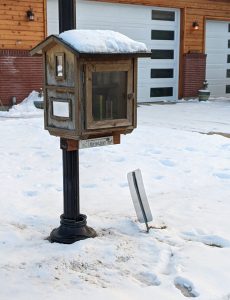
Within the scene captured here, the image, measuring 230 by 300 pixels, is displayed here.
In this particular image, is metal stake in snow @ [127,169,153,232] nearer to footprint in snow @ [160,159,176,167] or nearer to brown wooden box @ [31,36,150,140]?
brown wooden box @ [31,36,150,140]

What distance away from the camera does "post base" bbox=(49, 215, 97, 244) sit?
3920 millimetres

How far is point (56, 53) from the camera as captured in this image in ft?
12.1

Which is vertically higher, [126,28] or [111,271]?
[126,28]

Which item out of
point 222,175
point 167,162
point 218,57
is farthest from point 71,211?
point 218,57

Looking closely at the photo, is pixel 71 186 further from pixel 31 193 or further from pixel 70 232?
pixel 31 193

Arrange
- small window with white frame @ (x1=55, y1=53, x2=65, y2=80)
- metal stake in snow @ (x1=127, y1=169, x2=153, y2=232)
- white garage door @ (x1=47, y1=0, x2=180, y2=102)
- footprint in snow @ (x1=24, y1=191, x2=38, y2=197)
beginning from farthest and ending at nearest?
white garage door @ (x1=47, y1=0, x2=180, y2=102), footprint in snow @ (x1=24, y1=191, x2=38, y2=197), metal stake in snow @ (x1=127, y1=169, x2=153, y2=232), small window with white frame @ (x1=55, y1=53, x2=65, y2=80)

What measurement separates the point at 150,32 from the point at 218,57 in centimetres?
365

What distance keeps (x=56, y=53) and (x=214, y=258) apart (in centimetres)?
201

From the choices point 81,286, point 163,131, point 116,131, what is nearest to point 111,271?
point 81,286

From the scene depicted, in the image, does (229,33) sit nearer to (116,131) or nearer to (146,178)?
(146,178)

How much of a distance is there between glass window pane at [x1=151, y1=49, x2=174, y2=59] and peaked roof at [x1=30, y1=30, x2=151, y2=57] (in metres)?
12.4

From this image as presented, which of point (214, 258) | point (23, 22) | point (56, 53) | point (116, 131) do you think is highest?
point (23, 22)

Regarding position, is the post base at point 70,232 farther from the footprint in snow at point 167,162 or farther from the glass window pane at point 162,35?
the glass window pane at point 162,35

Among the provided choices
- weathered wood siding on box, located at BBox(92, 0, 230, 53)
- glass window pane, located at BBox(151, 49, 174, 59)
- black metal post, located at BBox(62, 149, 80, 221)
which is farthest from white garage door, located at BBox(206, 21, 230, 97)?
black metal post, located at BBox(62, 149, 80, 221)
